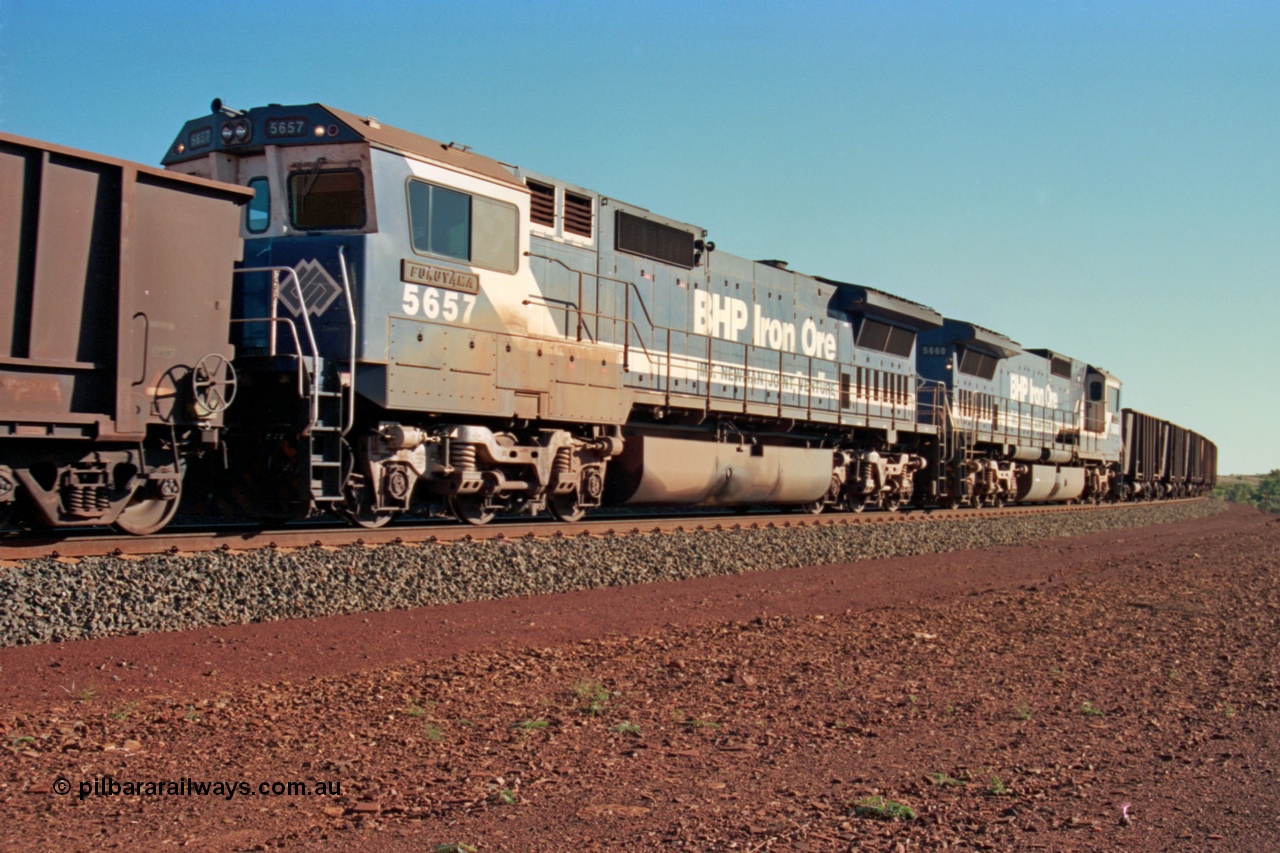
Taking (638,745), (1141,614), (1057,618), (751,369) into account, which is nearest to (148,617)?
(638,745)

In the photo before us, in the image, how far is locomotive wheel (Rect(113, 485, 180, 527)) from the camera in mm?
8188

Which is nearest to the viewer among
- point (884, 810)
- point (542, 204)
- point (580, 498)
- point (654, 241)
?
point (884, 810)

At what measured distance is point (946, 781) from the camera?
167 inches

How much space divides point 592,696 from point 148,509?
4.66 m

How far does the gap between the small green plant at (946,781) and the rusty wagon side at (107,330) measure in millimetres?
5898

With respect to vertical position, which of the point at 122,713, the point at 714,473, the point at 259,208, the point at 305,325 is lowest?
the point at 122,713

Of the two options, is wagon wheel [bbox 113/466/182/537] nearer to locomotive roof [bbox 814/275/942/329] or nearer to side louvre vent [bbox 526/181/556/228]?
side louvre vent [bbox 526/181/556/228]

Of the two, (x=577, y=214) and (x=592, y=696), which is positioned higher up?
(x=577, y=214)

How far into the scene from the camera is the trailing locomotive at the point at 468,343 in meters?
8.97

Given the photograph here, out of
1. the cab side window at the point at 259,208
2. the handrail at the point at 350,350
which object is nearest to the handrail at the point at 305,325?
the handrail at the point at 350,350

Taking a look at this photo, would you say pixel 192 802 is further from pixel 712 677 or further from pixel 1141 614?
pixel 1141 614

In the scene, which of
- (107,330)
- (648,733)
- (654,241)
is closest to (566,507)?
(654,241)

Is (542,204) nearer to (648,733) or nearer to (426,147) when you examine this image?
(426,147)

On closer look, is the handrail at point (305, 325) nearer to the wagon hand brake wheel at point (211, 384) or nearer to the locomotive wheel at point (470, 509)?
the wagon hand brake wheel at point (211, 384)
